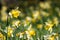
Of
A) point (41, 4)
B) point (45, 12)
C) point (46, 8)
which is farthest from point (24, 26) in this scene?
point (41, 4)

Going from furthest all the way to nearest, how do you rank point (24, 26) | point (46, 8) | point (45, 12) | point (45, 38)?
1. point (46, 8)
2. point (45, 12)
3. point (24, 26)
4. point (45, 38)

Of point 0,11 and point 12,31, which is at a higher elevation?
point 12,31

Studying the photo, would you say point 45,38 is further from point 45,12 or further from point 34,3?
point 34,3

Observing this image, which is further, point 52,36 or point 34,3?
point 34,3

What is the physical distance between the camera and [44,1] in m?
6.95

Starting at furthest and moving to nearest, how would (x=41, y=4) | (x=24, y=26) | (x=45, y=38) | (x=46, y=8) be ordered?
(x=41, y=4) < (x=46, y=8) < (x=24, y=26) < (x=45, y=38)

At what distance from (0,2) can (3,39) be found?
381 centimetres

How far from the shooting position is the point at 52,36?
2957 mm

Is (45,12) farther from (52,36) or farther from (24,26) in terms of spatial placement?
(52,36)

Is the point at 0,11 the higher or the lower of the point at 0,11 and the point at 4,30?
the lower

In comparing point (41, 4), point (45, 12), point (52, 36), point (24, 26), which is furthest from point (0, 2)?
point (52, 36)

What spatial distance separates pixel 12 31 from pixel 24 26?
14.3 inches

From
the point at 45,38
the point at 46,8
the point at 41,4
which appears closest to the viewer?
the point at 45,38

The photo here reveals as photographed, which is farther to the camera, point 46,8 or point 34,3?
point 34,3
